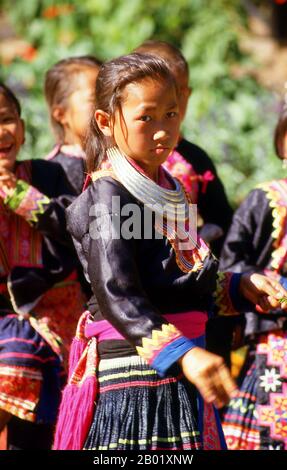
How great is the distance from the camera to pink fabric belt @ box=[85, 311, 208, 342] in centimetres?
357

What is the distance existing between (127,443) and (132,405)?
132 mm

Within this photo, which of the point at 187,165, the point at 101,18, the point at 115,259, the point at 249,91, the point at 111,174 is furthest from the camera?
the point at 101,18

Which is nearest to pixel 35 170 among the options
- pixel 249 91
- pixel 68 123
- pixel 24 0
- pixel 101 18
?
pixel 68 123

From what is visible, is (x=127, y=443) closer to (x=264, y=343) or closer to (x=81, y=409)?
(x=81, y=409)

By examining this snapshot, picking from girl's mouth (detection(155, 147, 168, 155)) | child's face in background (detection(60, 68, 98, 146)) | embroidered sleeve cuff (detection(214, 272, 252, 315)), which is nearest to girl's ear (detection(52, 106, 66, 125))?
child's face in background (detection(60, 68, 98, 146))

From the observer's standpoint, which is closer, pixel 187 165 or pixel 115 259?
pixel 115 259

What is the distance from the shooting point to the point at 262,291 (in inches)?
150

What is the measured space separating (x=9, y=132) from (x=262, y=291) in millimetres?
1529

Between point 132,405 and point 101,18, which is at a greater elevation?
point 101,18

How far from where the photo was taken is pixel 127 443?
3.46 metres

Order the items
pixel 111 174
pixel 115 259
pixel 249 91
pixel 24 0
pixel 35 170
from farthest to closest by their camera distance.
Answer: pixel 24 0 < pixel 249 91 < pixel 35 170 < pixel 111 174 < pixel 115 259

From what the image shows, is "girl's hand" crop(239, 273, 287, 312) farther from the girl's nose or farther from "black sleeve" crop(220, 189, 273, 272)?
"black sleeve" crop(220, 189, 273, 272)

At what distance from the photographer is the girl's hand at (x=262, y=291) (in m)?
3.79

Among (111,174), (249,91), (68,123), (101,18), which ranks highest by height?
(101,18)
